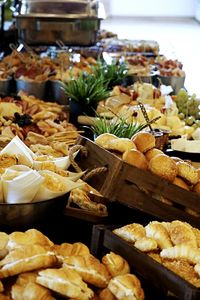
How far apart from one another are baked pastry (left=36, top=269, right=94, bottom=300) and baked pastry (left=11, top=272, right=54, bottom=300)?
13 mm

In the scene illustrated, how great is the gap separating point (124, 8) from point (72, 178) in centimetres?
1581

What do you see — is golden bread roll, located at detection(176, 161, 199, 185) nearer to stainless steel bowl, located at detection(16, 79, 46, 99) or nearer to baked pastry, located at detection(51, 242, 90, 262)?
baked pastry, located at detection(51, 242, 90, 262)

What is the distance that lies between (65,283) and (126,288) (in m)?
0.14

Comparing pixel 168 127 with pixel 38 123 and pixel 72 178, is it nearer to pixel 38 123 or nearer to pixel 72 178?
pixel 38 123

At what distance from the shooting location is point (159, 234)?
59.1 inches

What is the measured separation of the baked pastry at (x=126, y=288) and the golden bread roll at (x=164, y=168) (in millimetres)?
515

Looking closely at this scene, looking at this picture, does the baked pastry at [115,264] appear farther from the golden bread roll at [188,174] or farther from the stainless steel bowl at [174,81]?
the stainless steel bowl at [174,81]

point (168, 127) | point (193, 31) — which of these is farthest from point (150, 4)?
point (168, 127)

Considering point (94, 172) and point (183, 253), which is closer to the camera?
point (183, 253)

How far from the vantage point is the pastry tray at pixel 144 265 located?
4.19 feet

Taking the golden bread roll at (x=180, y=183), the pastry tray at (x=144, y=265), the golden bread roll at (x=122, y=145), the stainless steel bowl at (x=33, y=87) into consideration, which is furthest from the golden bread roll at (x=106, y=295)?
the stainless steel bowl at (x=33, y=87)

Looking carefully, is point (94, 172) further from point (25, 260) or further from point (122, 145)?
point (25, 260)

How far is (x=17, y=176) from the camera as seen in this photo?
5.72ft

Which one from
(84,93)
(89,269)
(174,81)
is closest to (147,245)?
(89,269)
